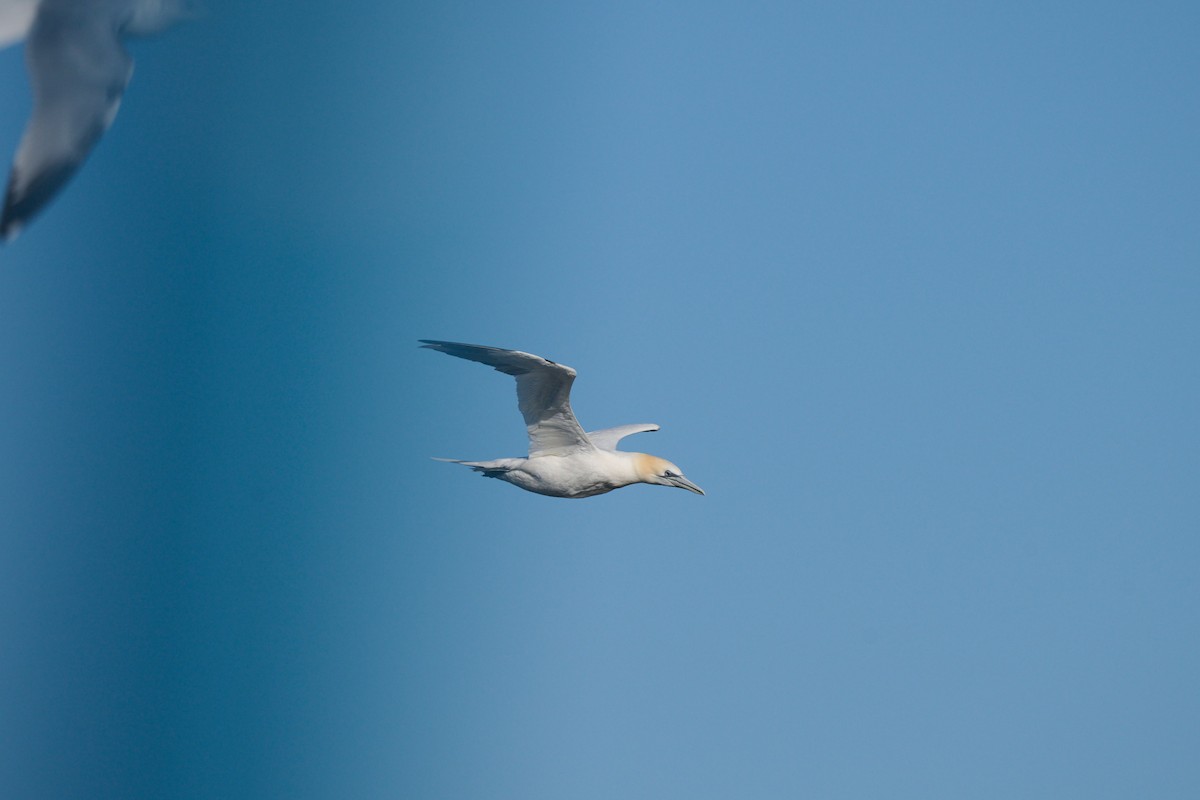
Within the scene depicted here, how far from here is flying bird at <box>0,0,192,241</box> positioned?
392 inches

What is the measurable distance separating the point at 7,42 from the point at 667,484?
7.87 metres

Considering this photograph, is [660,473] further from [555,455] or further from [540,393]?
[540,393]

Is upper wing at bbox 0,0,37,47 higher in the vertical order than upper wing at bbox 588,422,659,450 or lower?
higher

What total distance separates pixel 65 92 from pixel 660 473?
695cm

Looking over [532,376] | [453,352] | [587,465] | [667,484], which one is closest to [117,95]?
[453,352]

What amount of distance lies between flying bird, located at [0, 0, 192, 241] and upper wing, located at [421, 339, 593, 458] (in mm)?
3736

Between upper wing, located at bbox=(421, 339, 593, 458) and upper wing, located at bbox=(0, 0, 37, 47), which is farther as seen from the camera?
upper wing, located at bbox=(421, 339, 593, 458)

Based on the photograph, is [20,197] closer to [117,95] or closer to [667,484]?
[117,95]

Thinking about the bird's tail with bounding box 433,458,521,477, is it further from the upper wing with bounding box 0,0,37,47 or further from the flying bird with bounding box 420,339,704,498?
the upper wing with bounding box 0,0,37,47

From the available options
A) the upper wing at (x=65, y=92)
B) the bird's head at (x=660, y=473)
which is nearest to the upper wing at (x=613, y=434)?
the bird's head at (x=660, y=473)

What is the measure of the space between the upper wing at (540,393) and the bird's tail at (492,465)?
0.27 meters

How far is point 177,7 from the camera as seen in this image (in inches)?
434

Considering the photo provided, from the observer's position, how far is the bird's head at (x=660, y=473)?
14.0m

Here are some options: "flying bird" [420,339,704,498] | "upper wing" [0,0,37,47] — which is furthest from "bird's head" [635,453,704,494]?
"upper wing" [0,0,37,47]
